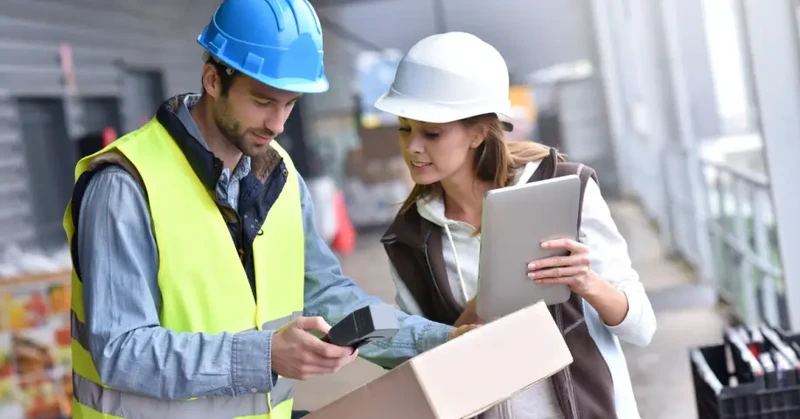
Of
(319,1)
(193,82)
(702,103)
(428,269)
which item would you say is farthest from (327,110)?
(428,269)

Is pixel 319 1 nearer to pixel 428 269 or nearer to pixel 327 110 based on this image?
pixel 327 110

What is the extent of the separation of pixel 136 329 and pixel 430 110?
80 cm

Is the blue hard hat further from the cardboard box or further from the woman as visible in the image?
the cardboard box

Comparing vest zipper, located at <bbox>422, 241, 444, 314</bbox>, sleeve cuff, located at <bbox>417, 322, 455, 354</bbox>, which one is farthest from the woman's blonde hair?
sleeve cuff, located at <bbox>417, 322, 455, 354</bbox>

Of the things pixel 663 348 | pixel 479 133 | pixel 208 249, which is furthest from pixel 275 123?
pixel 663 348

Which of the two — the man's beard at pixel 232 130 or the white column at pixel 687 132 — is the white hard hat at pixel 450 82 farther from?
the white column at pixel 687 132

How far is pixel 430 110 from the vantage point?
2.14 meters

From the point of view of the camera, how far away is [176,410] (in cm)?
185

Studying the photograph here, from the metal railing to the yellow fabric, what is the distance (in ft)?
10.8

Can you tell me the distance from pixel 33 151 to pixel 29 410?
3.22m

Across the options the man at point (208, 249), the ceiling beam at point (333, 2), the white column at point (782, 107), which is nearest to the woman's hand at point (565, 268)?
the man at point (208, 249)

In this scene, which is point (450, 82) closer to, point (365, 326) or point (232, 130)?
point (232, 130)

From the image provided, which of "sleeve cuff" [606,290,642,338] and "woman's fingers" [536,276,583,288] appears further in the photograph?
"sleeve cuff" [606,290,642,338]

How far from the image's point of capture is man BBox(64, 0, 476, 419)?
5.72 ft
